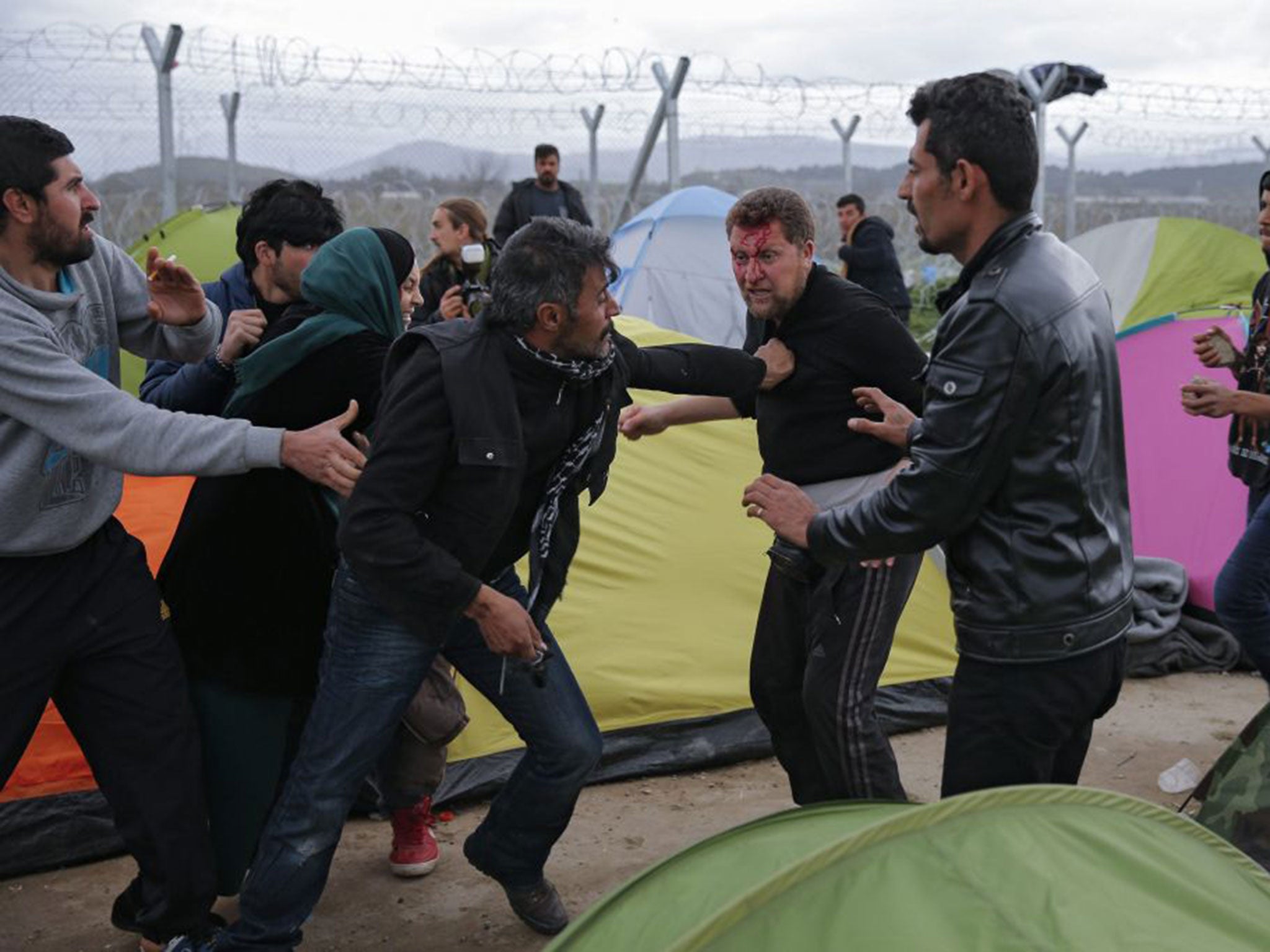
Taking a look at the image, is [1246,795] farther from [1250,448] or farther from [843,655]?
[1250,448]

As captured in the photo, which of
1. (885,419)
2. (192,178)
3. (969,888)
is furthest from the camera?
(192,178)

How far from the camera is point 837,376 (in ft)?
10.5

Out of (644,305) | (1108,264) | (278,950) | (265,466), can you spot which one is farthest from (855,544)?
(644,305)

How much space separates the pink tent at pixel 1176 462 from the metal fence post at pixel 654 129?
17.5ft

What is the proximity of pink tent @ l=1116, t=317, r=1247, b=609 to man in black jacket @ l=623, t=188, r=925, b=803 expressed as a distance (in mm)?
2980

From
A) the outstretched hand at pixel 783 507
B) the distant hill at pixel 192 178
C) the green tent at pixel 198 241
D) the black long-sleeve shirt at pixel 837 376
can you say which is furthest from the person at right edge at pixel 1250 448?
the green tent at pixel 198 241

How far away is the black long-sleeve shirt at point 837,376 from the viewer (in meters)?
3.19

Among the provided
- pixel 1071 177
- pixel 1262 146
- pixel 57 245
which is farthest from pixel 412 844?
pixel 1262 146

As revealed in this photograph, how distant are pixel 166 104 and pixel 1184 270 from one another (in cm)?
614

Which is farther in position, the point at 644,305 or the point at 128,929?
the point at 644,305

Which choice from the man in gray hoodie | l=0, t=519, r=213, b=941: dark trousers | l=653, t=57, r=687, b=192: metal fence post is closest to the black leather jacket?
the man in gray hoodie

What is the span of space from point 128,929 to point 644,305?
24.2ft

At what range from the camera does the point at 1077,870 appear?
184cm

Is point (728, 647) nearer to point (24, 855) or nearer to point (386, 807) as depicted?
point (386, 807)
